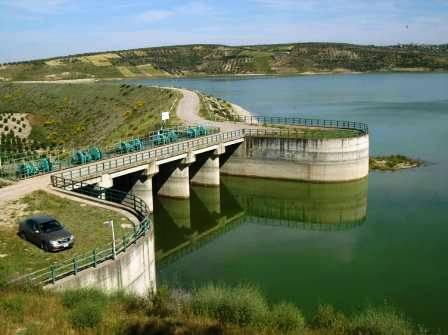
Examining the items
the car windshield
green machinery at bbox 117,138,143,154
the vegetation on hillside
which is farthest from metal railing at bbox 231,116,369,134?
the car windshield

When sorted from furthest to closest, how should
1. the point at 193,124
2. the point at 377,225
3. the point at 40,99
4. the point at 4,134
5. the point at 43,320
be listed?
the point at 40,99 < the point at 4,134 < the point at 193,124 < the point at 377,225 < the point at 43,320

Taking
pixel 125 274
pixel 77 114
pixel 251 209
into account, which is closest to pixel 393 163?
pixel 251 209

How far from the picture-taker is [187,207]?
44031 millimetres

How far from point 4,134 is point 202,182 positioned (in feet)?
140

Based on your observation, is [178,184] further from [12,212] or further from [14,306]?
[14,306]

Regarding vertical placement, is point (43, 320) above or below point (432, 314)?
above

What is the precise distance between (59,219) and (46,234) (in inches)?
156

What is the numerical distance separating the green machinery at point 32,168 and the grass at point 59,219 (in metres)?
5.30

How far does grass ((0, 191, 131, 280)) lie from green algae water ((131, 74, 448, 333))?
19.4 feet

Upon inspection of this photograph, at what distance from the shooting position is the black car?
22.5 m

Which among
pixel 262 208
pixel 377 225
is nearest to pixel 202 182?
pixel 262 208

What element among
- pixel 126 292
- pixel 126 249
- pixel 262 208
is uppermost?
pixel 126 249

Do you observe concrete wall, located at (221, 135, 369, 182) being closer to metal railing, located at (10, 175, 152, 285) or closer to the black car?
metal railing, located at (10, 175, 152, 285)

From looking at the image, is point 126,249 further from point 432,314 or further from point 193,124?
point 193,124
